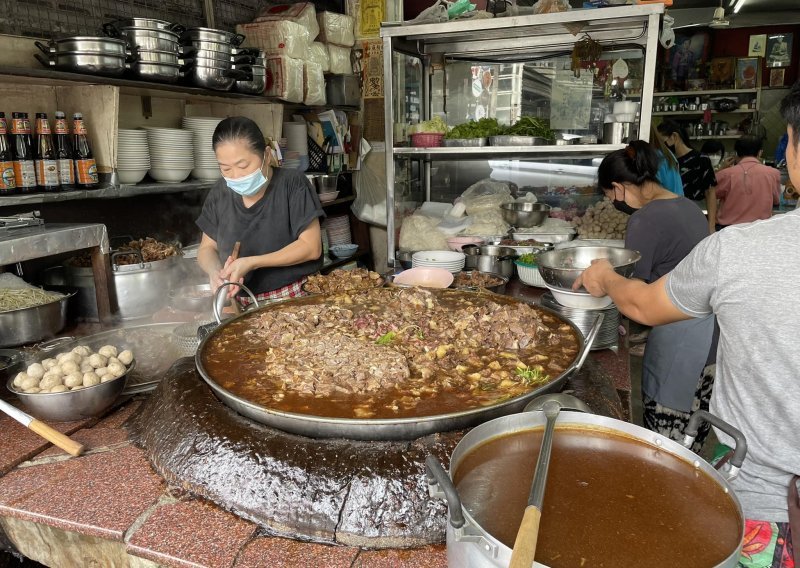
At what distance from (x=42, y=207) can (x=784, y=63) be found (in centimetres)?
1451

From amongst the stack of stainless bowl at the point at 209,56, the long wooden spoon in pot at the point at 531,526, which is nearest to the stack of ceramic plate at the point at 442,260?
the stack of stainless bowl at the point at 209,56

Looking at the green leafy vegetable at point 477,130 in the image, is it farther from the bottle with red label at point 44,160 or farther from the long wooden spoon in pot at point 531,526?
the long wooden spoon in pot at point 531,526

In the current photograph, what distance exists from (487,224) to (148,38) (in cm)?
291

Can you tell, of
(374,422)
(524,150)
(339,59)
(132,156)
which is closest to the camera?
(374,422)

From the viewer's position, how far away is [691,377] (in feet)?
10.8

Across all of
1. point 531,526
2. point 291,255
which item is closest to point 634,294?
point 531,526

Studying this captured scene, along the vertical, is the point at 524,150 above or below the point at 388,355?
above

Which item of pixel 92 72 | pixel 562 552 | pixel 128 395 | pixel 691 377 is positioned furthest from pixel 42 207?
pixel 691 377

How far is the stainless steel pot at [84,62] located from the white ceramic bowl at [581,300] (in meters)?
2.74

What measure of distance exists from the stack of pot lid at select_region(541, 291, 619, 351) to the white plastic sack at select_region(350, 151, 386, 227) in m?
3.75

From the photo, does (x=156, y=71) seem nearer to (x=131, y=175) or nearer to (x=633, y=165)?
(x=131, y=175)

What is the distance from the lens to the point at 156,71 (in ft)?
11.5

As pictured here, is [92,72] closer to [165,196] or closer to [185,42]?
[185,42]

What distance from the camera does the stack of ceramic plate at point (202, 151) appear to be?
14.3 feet
